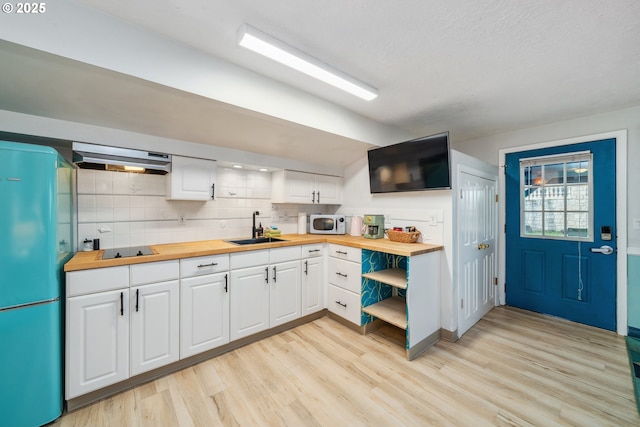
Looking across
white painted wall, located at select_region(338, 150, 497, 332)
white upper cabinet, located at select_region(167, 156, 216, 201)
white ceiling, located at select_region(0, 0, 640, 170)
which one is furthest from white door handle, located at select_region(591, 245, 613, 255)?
white upper cabinet, located at select_region(167, 156, 216, 201)

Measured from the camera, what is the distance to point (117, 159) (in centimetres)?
195

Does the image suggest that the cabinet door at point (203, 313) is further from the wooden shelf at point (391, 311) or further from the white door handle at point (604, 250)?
the white door handle at point (604, 250)

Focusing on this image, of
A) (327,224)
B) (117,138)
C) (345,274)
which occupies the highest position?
(117,138)

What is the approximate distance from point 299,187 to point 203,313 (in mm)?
1763

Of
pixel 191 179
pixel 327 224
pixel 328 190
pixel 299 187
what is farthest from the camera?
pixel 328 190

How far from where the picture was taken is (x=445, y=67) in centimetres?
184

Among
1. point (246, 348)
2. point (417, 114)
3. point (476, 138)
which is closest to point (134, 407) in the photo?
point (246, 348)

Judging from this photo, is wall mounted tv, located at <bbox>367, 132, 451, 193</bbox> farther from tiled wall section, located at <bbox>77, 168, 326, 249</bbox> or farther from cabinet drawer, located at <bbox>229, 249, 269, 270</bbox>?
cabinet drawer, located at <bbox>229, 249, 269, 270</bbox>

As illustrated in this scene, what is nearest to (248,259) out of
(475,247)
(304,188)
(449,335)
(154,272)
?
(154,272)

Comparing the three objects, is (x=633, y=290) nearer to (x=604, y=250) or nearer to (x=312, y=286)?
(x=604, y=250)

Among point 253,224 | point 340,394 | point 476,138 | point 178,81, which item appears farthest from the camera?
point 476,138

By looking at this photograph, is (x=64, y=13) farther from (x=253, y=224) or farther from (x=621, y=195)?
(x=621, y=195)

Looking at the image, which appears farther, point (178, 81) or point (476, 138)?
point (476, 138)

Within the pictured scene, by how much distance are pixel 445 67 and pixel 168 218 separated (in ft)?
9.08
